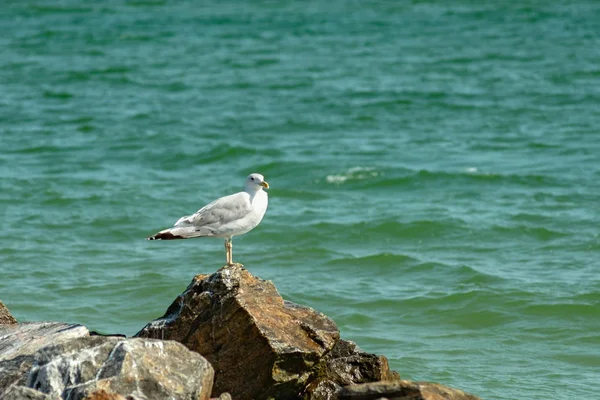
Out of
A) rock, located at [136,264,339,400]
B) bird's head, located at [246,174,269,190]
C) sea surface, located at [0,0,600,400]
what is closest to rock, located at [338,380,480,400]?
rock, located at [136,264,339,400]

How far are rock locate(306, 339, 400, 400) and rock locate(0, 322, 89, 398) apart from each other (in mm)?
1843

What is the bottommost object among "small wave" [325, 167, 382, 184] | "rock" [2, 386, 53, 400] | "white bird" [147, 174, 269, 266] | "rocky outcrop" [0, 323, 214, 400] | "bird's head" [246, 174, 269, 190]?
"rock" [2, 386, 53, 400]

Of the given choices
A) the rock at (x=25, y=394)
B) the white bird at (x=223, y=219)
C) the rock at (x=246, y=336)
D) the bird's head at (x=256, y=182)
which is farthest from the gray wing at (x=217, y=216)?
the rock at (x=25, y=394)

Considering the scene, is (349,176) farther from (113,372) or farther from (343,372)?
(113,372)

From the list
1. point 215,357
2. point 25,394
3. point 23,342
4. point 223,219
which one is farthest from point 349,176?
point 25,394

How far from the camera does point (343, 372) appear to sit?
8.52 meters

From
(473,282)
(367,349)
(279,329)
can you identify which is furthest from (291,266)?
(279,329)

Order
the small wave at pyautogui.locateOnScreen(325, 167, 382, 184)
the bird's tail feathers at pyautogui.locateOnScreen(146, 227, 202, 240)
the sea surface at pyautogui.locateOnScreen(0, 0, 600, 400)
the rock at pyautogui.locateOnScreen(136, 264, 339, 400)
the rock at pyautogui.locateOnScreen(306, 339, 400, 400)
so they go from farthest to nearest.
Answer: the small wave at pyautogui.locateOnScreen(325, 167, 382, 184)
the sea surface at pyautogui.locateOnScreen(0, 0, 600, 400)
the bird's tail feathers at pyautogui.locateOnScreen(146, 227, 202, 240)
the rock at pyautogui.locateOnScreen(306, 339, 400, 400)
the rock at pyautogui.locateOnScreen(136, 264, 339, 400)

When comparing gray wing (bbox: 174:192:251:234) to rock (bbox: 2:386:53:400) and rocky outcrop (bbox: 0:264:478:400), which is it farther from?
rock (bbox: 2:386:53:400)

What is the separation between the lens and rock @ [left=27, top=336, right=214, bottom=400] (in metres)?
6.66

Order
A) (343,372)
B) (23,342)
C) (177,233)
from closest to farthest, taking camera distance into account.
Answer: (23,342)
(343,372)
(177,233)

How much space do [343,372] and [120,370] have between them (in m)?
2.36

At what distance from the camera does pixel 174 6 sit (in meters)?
46.2

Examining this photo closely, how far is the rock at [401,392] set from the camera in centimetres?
699
